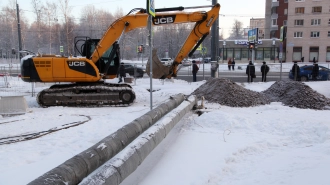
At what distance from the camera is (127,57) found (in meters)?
76.6

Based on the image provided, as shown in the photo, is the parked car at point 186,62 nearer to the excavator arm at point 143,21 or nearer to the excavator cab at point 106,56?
the excavator arm at point 143,21

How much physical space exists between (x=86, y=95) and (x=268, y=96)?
301 inches

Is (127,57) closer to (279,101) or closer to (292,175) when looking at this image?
(279,101)

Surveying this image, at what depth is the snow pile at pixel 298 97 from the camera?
35.5ft

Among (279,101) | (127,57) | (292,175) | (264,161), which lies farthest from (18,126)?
(127,57)

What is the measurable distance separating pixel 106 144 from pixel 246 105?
7.46 metres

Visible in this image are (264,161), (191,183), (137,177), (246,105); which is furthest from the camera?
(246,105)

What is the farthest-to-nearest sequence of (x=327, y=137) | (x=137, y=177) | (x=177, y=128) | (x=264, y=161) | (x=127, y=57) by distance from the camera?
1. (x=127, y=57)
2. (x=177, y=128)
3. (x=327, y=137)
4. (x=264, y=161)
5. (x=137, y=177)

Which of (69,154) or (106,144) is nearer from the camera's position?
(106,144)

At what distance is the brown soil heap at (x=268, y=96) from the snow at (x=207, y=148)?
1506 mm

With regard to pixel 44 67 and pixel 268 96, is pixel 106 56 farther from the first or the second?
pixel 268 96

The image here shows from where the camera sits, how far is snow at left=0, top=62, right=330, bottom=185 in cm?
456

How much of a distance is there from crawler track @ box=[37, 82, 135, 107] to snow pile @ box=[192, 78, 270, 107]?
330 cm

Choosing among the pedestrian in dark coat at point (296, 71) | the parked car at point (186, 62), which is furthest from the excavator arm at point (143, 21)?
the pedestrian in dark coat at point (296, 71)
